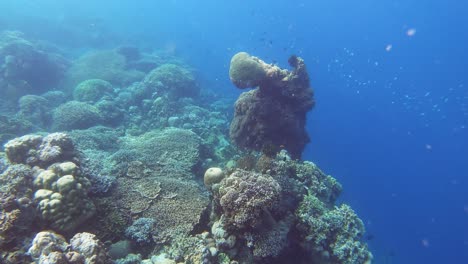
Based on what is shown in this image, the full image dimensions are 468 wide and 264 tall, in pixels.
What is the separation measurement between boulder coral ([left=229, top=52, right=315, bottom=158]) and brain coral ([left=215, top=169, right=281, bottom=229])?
606cm

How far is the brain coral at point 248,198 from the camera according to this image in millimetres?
6418

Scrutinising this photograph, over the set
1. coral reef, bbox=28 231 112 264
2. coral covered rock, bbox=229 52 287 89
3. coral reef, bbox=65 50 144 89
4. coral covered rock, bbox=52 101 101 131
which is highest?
coral reef, bbox=65 50 144 89

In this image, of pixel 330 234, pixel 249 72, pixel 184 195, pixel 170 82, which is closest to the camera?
pixel 330 234

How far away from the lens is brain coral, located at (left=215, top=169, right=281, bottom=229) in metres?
6.42

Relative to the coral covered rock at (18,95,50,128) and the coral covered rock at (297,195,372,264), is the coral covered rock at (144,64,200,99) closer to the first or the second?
the coral covered rock at (18,95,50,128)

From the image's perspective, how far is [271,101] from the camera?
1316cm

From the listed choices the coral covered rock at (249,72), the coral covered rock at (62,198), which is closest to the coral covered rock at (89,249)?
the coral covered rock at (62,198)

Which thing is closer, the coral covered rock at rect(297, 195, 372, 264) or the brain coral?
the brain coral

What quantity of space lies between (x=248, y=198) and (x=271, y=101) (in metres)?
7.27

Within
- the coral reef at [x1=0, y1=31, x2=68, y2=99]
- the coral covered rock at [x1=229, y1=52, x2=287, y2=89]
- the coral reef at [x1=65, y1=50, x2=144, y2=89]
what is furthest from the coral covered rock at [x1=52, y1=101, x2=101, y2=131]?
the coral reef at [x1=65, y1=50, x2=144, y2=89]

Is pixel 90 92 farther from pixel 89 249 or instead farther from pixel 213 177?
pixel 89 249

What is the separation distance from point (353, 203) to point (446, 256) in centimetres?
2510

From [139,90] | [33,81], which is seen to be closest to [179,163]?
[139,90]

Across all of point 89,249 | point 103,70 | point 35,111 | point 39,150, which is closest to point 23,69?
point 103,70
